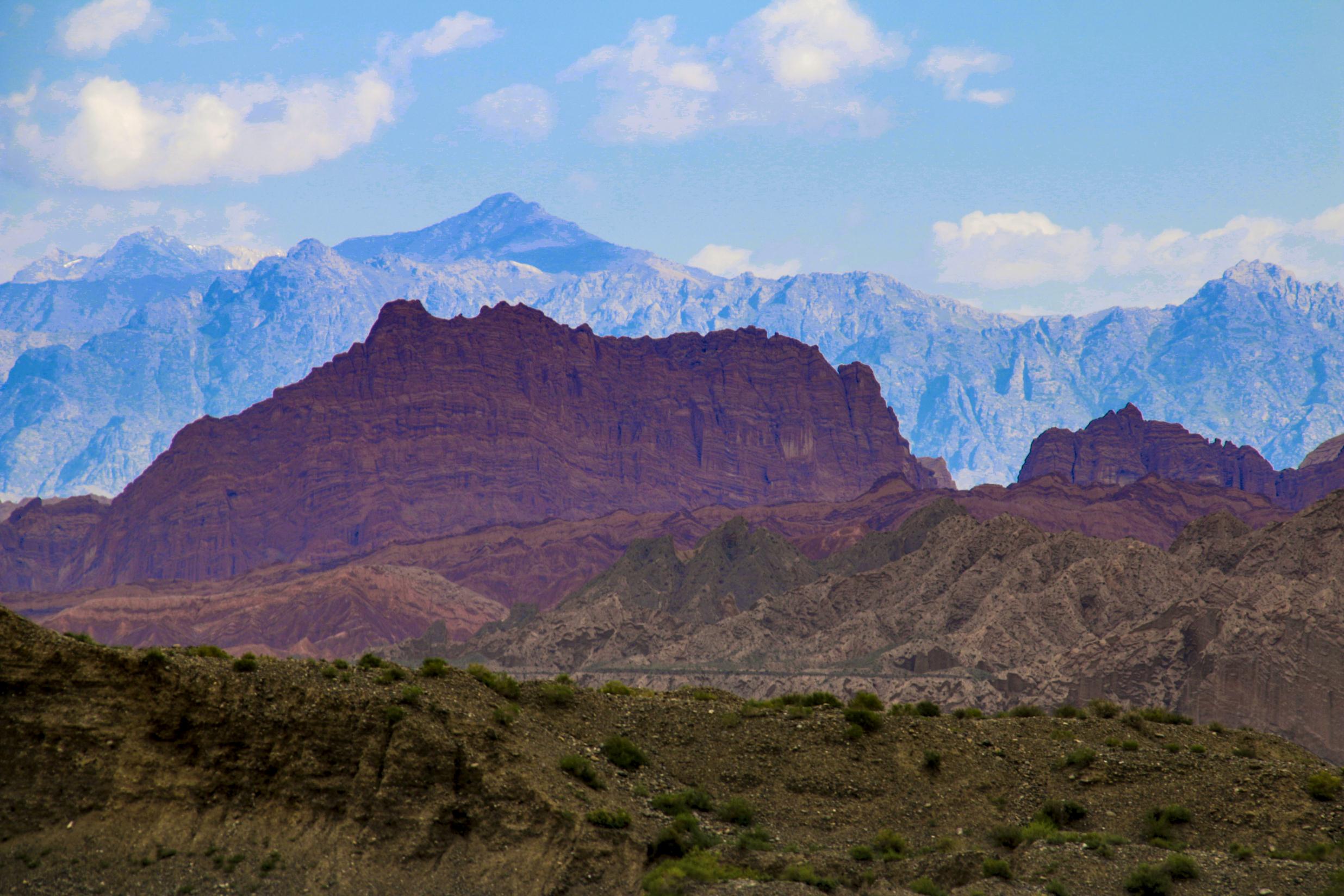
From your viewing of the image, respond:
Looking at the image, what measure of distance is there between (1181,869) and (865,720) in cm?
953

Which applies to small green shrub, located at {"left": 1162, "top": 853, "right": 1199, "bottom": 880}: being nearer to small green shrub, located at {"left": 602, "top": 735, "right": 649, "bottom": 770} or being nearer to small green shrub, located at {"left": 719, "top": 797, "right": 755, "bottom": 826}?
small green shrub, located at {"left": 719, "top": 797, "right": 755, "bottom": 826}

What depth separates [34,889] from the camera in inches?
1110

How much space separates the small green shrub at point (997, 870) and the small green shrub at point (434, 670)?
13.5 metres

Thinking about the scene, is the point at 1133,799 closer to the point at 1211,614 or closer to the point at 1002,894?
the point at 1002,894

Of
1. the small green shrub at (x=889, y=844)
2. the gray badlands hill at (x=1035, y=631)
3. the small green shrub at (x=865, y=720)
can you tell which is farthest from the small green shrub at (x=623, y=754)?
Answer: the gray badlands hill at (x=1035, y=631)

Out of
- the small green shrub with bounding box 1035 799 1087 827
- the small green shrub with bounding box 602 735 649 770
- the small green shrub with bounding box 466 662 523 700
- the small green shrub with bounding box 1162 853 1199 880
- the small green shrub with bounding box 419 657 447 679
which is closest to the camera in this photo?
the small green shrub with bounding box 1162 853 1199 880

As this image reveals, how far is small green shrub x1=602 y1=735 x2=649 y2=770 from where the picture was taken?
35.4 meters

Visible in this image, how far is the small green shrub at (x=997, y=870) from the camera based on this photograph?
30938 mm

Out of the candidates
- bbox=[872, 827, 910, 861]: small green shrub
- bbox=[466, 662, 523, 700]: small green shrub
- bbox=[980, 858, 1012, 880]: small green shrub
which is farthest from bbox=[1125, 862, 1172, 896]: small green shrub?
bbox=[466, 662, 523, 700]: small green shrub

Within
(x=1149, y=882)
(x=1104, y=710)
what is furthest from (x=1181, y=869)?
(x=1104, y=710)

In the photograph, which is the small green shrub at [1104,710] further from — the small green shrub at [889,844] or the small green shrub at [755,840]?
the small green shrub at [755,840]

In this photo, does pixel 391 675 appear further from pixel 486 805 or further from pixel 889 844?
pixel 889 844

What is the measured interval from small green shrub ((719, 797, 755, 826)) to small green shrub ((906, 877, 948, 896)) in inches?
180

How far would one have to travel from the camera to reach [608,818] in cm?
3139
